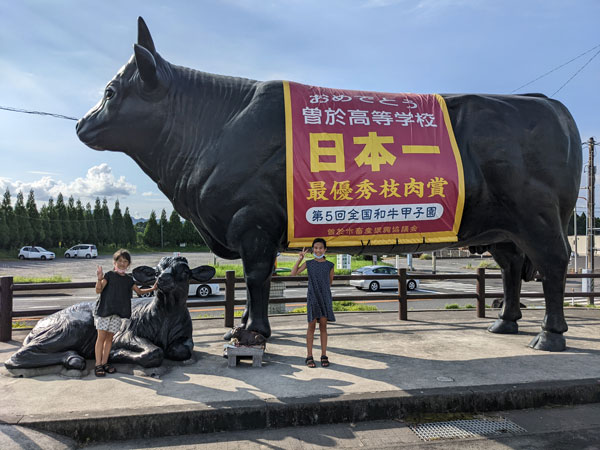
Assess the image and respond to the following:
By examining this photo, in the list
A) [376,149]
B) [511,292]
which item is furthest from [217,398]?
[511,292]

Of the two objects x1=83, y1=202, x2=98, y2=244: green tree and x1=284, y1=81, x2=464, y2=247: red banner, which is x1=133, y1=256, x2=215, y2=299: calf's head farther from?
x1=83, y1=202, x2=98, y2=244: green tree

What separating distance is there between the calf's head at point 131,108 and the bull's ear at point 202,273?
59.8 inches

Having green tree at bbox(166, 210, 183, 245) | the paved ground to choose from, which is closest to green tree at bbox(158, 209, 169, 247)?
green tree at bbox(166, 210, 183, 245)

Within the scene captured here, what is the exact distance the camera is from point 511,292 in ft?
17.9

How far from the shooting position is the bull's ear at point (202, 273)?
4.23 m

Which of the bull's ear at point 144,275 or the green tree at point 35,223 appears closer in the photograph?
the bull's ear at point 144,275

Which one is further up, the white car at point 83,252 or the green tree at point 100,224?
the green tree at point 100,224

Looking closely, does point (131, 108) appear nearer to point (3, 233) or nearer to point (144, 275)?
point (144, 275)

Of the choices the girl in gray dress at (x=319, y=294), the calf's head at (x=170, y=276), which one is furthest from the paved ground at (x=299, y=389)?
the calf's head at (x=170, y=276)

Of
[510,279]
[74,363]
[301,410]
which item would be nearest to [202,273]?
[74,363]

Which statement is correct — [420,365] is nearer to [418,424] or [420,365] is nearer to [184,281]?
[418,424]

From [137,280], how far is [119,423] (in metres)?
1.52

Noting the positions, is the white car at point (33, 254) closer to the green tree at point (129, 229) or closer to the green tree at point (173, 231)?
the green tree at point (129, 229)

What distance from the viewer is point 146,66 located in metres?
4.17
